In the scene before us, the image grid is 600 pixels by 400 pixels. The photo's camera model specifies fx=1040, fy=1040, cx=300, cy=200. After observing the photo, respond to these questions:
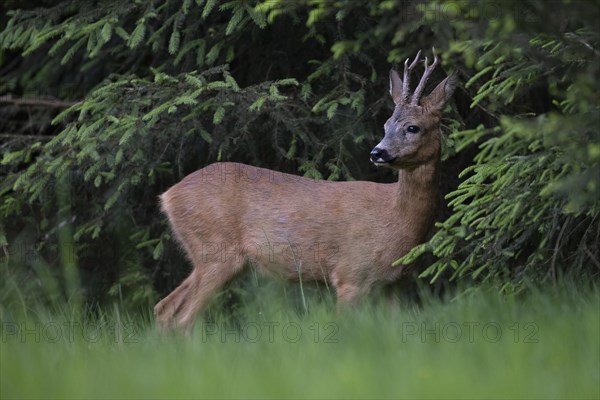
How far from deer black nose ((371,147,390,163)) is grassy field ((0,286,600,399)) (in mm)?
1547

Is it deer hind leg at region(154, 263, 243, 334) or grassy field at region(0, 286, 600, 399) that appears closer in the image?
grassy field at region(0, 286, 600, 399)

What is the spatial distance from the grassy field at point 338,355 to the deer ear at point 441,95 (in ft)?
6.63

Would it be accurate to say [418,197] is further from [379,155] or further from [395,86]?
[395,86]

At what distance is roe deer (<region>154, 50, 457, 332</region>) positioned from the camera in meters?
7.38

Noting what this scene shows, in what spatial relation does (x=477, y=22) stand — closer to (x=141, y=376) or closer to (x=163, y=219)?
(x=141, y=376)

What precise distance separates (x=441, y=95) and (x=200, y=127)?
1.97 m

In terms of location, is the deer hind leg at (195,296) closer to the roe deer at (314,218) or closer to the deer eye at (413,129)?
the roe deer at (314,218)

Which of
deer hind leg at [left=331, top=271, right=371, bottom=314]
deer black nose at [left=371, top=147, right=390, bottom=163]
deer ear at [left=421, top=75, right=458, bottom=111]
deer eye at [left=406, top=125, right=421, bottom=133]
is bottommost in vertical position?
deer hind leg at [left=331, top=271, right=371, bottom=314]

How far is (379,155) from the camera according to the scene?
7.13 meters

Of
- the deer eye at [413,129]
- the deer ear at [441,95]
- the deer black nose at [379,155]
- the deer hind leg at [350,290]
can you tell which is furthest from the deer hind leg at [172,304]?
the deer ear at [441,95]

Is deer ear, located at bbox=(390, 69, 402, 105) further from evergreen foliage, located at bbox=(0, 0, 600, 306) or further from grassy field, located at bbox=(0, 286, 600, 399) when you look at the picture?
grassy field, located at bbox=(0, 286, 600, 399)

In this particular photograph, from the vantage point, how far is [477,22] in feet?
15.7

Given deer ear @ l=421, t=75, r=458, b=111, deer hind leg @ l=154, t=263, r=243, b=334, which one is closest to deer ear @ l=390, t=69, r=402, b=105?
deer ear @ l=421, t=75, r=458, b=111

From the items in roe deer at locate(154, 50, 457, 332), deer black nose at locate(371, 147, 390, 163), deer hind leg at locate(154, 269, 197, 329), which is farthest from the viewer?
deer hind leg at locate(154, 269, 197, 329)
